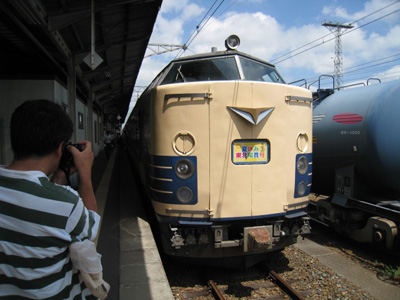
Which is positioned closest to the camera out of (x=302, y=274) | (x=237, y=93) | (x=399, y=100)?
(x=237, y=93)

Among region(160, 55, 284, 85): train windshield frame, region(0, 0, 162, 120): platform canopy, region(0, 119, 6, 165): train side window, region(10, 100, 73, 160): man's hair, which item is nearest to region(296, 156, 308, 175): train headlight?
region(160, 55, 284, 85): train windshield frame

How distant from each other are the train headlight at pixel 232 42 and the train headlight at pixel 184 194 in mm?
2358

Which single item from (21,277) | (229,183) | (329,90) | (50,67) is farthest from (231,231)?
(50,67)

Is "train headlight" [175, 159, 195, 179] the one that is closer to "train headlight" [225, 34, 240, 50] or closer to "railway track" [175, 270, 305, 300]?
"railway track" [175, 270, 305, 300]

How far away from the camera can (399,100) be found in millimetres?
4820

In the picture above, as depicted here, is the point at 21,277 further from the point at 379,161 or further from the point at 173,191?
the point at 379,161

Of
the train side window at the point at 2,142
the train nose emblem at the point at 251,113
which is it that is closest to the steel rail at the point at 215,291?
the train nose emblem at the point at 251,113

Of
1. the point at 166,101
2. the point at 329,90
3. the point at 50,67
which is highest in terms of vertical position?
the point at 50,67

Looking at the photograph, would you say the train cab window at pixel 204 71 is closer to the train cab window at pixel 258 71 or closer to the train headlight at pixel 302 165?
the train cab window at pixel 258 71

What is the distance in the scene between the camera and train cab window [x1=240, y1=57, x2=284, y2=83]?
4.58m

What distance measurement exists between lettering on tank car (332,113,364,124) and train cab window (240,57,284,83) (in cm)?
145

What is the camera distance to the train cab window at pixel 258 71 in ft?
15.0

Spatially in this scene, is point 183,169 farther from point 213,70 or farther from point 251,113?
point 213,70

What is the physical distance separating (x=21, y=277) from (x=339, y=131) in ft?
18.0
